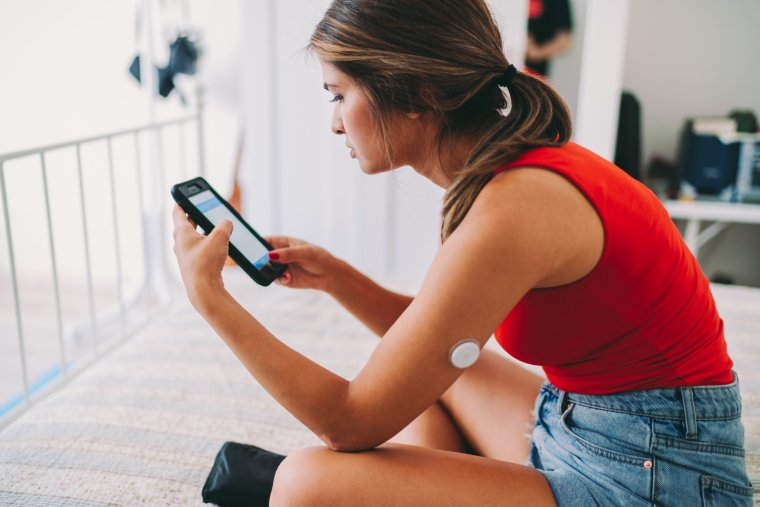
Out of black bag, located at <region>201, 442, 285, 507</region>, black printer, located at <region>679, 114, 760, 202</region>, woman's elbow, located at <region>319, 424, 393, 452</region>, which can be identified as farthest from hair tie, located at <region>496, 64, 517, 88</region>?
black printer, located at <region>679, 114, 760, 202</region>

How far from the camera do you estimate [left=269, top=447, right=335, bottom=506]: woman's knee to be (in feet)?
2.34

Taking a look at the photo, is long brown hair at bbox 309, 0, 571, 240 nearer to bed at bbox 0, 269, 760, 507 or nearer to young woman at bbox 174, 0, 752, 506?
young woman at bbox 174, 0, 752, 506

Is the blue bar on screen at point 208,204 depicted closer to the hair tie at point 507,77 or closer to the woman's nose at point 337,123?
the woman's nose at point 337,123

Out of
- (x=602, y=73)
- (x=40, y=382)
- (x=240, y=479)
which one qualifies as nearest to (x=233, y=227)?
(x=240, y=479)

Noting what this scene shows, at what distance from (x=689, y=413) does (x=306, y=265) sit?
593 mm

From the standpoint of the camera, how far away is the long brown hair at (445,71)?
29.8 inches

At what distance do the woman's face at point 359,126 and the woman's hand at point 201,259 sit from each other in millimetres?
197

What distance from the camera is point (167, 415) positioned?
114 centimetres

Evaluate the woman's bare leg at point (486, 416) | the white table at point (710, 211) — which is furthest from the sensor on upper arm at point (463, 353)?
the white table at point (710, 211)

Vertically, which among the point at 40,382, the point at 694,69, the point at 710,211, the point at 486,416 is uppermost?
the point at 694,69

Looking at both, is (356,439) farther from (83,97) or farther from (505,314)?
(83,97)

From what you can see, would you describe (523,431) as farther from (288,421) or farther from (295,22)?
(295,22)

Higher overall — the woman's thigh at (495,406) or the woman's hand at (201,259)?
the woman's hand at (201,259)

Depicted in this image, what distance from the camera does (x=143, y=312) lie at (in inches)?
104
